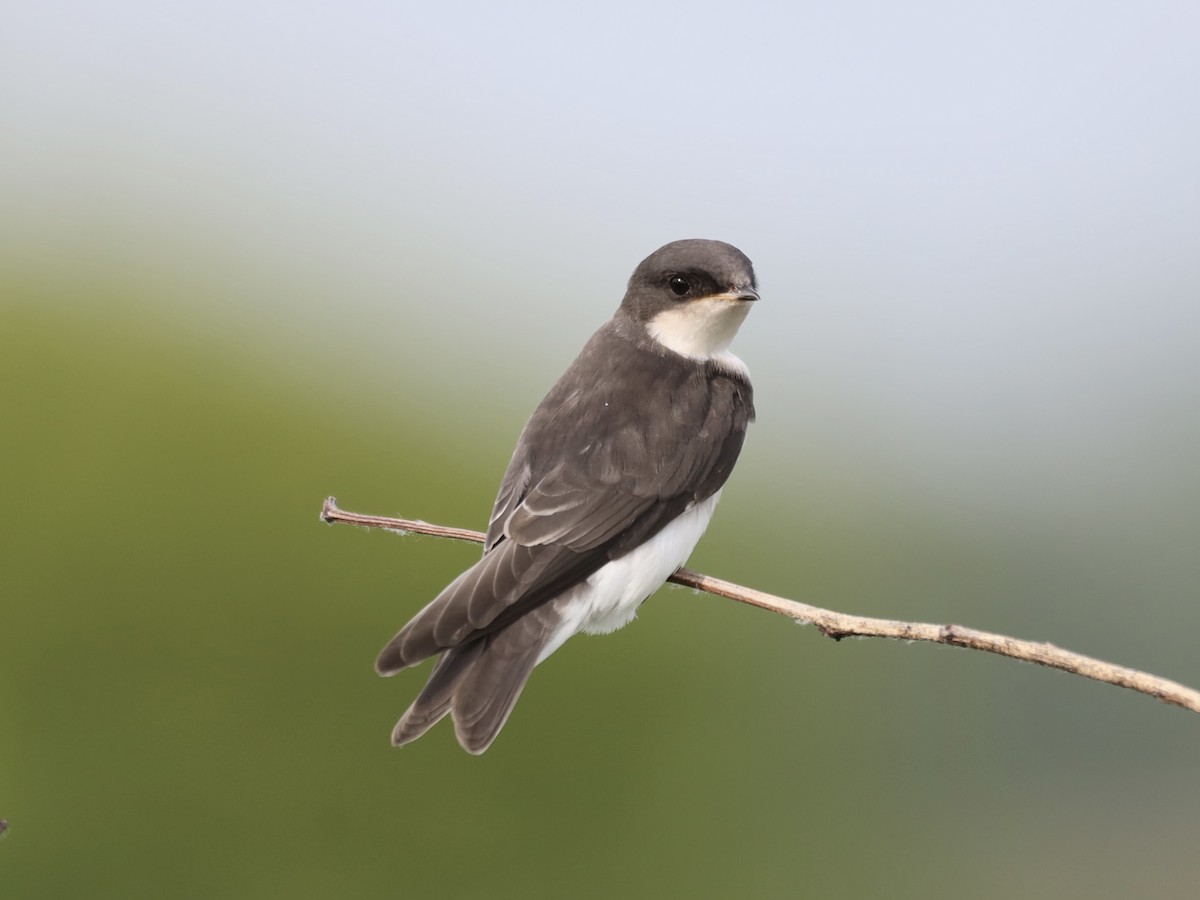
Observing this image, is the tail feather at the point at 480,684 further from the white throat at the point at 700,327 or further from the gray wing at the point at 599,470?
the white throat at the point at 700,327

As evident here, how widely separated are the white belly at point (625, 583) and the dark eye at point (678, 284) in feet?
2.28

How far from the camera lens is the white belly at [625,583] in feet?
13.2

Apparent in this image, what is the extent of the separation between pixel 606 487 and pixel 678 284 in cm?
78

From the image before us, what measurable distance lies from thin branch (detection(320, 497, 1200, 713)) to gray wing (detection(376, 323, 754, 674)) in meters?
0.20

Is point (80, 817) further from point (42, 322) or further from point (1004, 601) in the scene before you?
point (1004, 601)

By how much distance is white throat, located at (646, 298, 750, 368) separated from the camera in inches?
171

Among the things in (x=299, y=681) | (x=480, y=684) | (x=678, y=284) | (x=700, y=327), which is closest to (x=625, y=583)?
(x=480, y=684)

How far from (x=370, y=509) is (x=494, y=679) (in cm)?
838

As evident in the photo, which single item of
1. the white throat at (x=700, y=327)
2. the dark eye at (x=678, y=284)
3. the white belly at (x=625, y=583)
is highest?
the dark eye at (x=678, y=284)

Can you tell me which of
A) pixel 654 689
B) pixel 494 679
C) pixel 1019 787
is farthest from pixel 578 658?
pixel 1019 787

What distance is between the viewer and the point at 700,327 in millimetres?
4418

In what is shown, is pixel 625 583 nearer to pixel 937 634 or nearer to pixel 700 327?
pixel 700 327

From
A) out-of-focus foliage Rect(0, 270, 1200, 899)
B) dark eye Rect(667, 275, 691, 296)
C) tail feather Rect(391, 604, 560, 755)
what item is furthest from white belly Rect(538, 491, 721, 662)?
out-of-focus foliage Rect(0, 270, 1200, 899)

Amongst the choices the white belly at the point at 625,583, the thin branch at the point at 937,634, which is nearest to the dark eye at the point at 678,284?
the white belly at the point at 625,583
